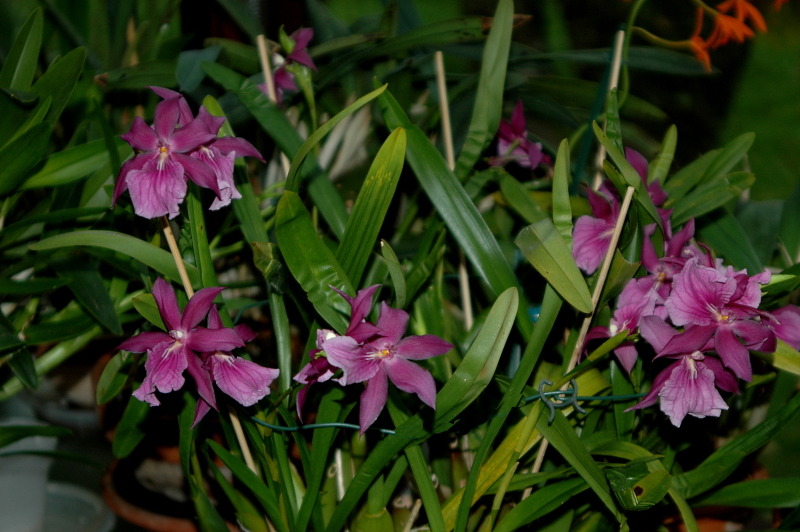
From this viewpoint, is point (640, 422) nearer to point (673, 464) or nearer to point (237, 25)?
point (673, 464)

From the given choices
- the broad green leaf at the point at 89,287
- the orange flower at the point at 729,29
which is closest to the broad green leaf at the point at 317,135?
the broad green leaf at the point at 89,287

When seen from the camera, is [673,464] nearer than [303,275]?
No

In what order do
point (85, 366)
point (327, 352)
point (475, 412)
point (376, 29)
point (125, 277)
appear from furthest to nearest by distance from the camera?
point (85, 366) < point (376, 29) < point (125, 277) < point (475, 412) < point (327, 352)

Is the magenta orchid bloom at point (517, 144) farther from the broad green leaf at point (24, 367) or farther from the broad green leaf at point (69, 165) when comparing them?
the broad green leaf at point (24, 367)

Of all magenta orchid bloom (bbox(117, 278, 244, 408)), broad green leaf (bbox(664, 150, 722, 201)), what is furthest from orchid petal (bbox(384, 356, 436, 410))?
broad green leaf (bbox(664, 150, 722, 201))

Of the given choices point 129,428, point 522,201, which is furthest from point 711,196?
point 129,428

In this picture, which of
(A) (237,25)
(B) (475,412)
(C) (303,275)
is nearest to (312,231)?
(C) (303,275)

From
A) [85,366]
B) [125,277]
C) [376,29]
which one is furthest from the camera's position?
[85,366]

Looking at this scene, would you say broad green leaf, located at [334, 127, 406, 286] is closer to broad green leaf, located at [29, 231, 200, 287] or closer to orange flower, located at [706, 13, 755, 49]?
broad green leaf, located at [29, 231, 200, 287]
